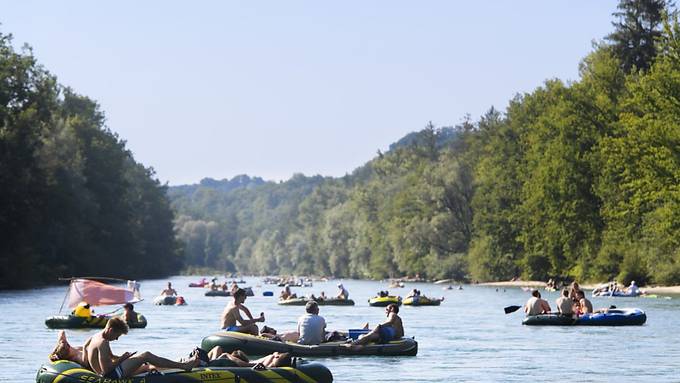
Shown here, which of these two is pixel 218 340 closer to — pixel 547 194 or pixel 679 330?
pixel 679 330

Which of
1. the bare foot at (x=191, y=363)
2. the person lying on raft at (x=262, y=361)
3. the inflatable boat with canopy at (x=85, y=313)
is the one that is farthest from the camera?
the inflatable boat with canopy at (x=85, y=313)

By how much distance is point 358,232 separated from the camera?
636ft

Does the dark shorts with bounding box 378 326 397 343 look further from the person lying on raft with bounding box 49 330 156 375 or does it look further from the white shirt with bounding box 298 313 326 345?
the person lying on raft with bounding box 49 330 156 375

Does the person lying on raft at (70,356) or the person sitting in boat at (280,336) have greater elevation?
the person sitting in boat at (280,336)

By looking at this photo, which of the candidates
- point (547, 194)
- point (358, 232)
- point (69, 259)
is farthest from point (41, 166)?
point (358, 232)

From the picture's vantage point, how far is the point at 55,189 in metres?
104

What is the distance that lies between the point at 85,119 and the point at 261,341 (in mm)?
115314

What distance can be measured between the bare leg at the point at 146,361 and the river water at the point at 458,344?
19.4ft

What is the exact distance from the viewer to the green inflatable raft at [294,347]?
35.3m

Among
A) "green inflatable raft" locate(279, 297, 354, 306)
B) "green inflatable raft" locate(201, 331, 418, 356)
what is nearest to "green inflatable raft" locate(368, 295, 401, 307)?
"green inflatable raft" locate(279, 297, 354, 306)

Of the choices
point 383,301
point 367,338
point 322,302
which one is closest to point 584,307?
point 367,338

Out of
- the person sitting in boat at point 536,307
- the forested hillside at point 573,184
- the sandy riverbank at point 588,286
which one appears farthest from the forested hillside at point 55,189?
the person sitting in boat at point 536,307

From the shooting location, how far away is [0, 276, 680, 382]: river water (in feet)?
111

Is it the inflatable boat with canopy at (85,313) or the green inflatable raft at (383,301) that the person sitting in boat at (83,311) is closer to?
the inflatable boat with canopy at (85,313)
